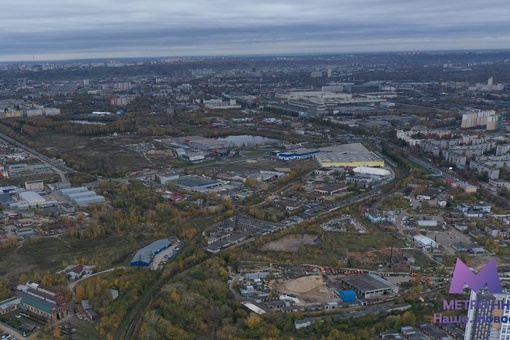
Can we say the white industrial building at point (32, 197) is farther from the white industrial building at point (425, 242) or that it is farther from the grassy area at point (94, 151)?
the white industrial building at point (425, 242)

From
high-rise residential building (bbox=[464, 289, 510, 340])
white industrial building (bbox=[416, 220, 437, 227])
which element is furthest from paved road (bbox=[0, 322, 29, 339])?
white industrial building (bbox=[416, 220, 437, 227])

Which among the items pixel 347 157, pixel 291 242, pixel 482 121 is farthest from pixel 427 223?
pixel 482 121

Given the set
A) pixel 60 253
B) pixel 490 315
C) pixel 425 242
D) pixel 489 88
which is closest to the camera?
pixel 490 315

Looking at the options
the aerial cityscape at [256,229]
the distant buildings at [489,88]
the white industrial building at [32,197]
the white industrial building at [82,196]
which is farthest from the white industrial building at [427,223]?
the distant buildings at [489,88]

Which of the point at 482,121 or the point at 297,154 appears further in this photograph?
the point at 482,121

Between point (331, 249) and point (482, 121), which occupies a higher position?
point (482, 121)

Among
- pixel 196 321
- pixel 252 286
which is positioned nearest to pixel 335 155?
pixel 252 286

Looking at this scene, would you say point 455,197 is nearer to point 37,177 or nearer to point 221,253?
point 221,253

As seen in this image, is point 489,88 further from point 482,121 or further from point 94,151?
point 94,151
